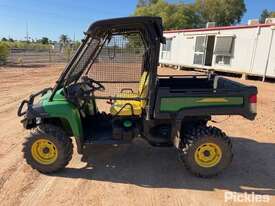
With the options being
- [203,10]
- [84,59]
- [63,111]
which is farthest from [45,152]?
[203,10]

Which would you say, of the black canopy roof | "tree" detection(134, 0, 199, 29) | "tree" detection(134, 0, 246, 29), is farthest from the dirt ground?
"tree" detection(134, 0, 246, 29)

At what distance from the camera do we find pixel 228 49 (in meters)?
17.2

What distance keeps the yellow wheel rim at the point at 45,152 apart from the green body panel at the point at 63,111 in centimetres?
36

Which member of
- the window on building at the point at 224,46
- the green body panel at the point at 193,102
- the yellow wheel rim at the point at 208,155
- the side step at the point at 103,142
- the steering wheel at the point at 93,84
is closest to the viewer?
the green body panel at the point at 193,102

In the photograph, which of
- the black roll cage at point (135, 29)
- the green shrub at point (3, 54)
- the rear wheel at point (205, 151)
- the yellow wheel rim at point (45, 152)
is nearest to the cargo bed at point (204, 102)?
the black roll cage at point (135, 29)

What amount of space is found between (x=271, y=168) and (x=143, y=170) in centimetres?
186

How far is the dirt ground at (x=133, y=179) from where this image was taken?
3844 mm

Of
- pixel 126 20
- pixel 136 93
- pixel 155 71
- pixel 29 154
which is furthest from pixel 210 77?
pixel 29 154

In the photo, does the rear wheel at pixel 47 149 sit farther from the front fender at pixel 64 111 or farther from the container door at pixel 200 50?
the container door at pixel 200 50

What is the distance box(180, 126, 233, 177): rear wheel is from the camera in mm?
4293

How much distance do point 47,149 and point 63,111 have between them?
57cm

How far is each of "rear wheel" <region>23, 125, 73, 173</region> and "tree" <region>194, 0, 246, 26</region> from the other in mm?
50103

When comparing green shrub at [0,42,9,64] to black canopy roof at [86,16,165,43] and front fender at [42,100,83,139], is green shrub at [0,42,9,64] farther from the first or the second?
black canopy roof at [86,16,165,43]

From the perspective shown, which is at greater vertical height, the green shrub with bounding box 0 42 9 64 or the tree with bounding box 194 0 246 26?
the tree with bounding box 194 0 246 26
